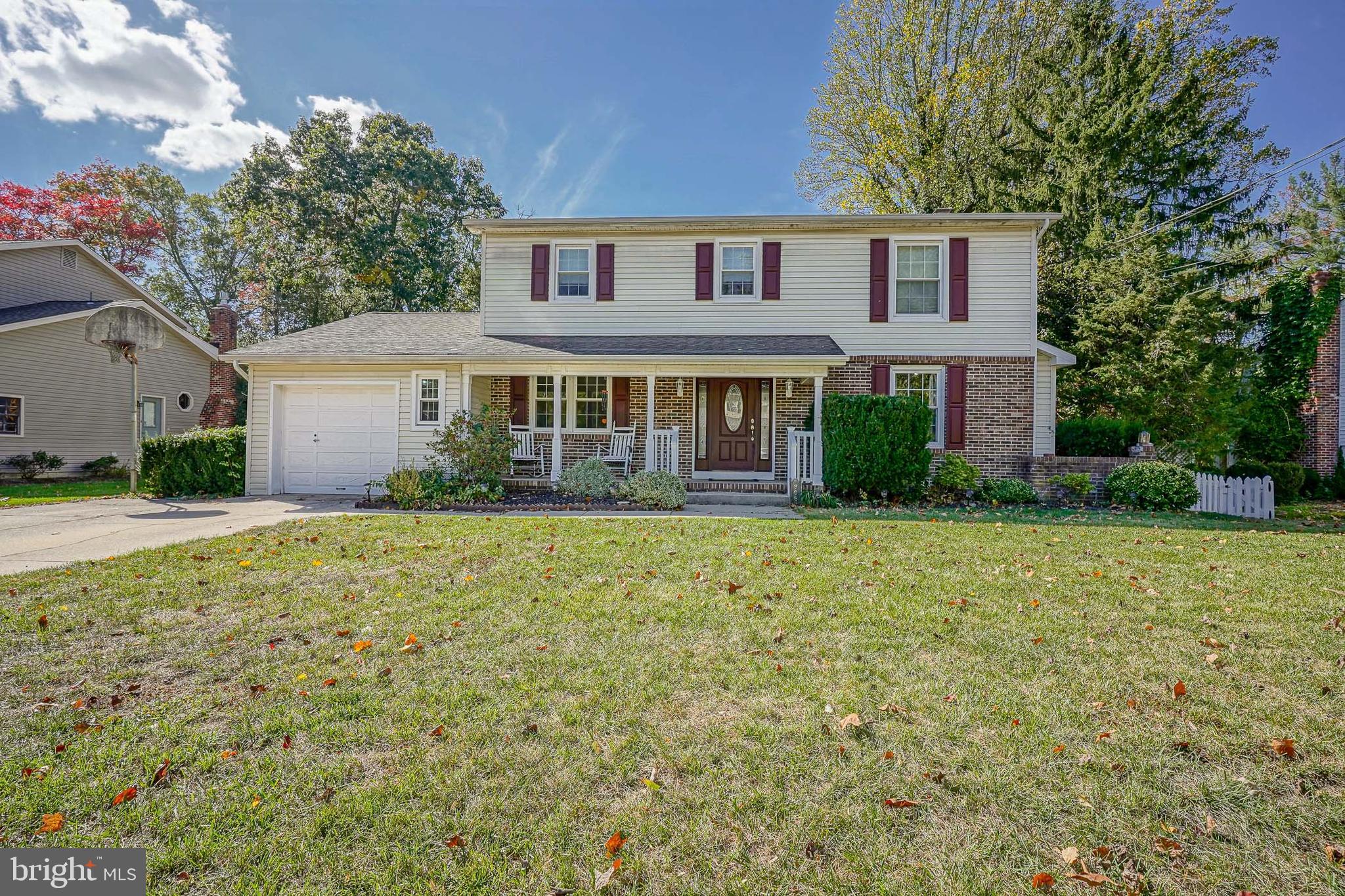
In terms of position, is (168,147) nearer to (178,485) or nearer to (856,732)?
(178,485)

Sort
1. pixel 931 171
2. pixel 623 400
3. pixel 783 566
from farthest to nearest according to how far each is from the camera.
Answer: pixel 931 171
pixel 623 400
pixel 783 566

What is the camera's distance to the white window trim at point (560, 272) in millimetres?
12836

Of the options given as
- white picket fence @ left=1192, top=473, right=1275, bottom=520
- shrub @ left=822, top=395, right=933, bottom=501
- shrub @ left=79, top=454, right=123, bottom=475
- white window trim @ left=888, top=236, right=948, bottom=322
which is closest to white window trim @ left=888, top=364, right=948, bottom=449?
white window trim @ left=888, top=236, right=948, bottom=322

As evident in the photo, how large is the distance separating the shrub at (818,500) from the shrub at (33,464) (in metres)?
18.9

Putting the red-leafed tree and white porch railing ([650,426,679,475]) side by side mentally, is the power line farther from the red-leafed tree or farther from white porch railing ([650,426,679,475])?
the red-leafed tree

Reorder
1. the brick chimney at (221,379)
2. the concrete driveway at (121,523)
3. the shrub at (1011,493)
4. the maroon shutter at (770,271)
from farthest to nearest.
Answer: the brick chimney at (221,379)
the maroon shutter at (770,271)
the shrub at (1011,493)
the concrete driveway at (121,523)

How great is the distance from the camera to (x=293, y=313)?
25453 millimetres

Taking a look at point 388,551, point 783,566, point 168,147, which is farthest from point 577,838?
point 168,147

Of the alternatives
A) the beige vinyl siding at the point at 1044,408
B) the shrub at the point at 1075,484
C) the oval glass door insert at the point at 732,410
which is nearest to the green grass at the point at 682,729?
the shrub at the point at 1075,484

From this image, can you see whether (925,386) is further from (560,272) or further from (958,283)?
(560,272)

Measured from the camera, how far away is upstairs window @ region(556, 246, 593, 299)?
12.9 meters

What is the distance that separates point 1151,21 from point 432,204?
25755 mm

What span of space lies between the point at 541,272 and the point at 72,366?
13815 millimetres

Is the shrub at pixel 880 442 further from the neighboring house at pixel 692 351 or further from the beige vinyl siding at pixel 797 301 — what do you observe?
the beige vinyl siding at pixel 797 301
